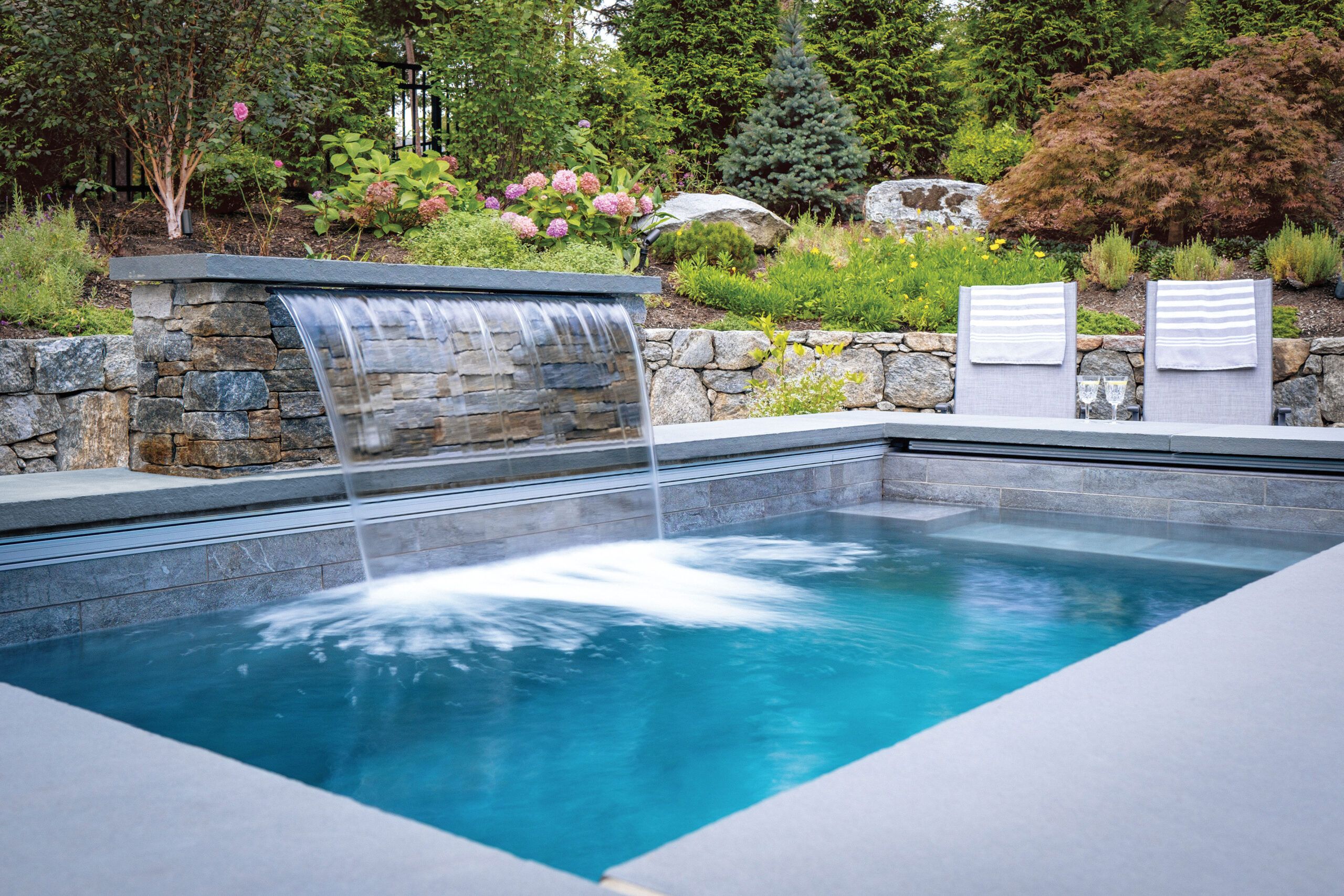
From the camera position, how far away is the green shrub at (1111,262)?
9375mm

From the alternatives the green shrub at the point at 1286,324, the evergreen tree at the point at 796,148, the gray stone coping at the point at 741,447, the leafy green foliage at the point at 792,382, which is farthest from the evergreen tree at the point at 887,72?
the gray stone coping at the point at 741,447

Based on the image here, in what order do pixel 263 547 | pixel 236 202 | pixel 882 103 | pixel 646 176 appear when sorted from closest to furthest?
pixel 263 547, pixel 236 202, pixel 646 176, pixel 882 103

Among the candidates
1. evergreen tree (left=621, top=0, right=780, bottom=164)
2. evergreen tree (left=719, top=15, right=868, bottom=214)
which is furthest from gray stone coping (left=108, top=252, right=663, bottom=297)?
evergreen tree (left=621, top=0, right=780, bottom=164)

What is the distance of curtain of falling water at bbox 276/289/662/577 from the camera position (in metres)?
4.08

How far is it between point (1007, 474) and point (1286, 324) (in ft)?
12.9

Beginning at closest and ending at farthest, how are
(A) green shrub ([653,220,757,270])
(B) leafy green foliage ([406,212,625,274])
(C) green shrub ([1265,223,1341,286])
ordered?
(B) leafy green foliage ([406,212,625,274]) → (C) green shrub ([1265,223,1341,286]) → (A) green shrub ([653,220,757,270])

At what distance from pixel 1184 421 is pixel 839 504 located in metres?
1.98

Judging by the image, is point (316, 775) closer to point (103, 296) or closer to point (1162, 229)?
point (103, 296)

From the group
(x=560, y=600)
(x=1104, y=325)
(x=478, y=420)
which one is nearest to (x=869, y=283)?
(x=1104, y=325)

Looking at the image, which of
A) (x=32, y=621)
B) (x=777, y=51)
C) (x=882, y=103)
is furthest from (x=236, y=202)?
(x=882, y=103)

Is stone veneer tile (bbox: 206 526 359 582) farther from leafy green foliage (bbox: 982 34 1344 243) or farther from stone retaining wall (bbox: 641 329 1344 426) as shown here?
leafy green foliage (bbox: 982 34 1344 243)

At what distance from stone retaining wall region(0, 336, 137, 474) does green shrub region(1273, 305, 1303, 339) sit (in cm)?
756

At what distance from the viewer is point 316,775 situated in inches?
89.1

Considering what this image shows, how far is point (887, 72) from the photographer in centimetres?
1500
